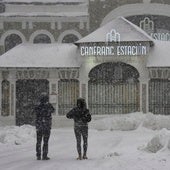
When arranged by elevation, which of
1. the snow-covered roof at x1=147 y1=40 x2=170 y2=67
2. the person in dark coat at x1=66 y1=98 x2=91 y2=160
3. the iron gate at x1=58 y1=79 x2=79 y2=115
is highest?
the snow-covered roof at x1=147 y1=40 x2=170 y2=67

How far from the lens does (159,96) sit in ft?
83.4

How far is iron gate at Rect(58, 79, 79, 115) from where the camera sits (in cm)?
2577

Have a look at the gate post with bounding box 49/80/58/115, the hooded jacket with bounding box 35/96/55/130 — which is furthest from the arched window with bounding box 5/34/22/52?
the hooded jacket with bounding box 35/96/55/130

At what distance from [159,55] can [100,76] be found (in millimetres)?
3307

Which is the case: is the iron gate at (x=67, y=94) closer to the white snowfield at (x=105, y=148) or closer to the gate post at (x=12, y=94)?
the white snowfield at (x=105, y=148)

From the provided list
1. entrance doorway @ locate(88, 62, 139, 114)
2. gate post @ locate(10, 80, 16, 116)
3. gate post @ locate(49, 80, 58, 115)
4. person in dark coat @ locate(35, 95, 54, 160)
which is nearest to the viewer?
person in dark coat @ locate(35, 95, 54, 160)

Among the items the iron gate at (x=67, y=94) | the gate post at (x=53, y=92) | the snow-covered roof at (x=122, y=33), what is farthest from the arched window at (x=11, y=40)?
the snow-covered roof at (x=122, y=33)

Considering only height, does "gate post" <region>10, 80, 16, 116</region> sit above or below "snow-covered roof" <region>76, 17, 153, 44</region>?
below

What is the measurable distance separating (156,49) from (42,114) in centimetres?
1451

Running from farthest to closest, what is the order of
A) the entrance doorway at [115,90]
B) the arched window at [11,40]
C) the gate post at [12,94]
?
the arched window at [11,40]
the gate post at [12,94]
the entrance doorway at [115,90]

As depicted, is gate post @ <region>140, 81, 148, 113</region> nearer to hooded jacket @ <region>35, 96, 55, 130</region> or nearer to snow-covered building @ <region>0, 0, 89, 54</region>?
snow-covered building @ <region>0, 0, 89, 54</region>

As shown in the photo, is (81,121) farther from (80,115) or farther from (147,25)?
(147,25)

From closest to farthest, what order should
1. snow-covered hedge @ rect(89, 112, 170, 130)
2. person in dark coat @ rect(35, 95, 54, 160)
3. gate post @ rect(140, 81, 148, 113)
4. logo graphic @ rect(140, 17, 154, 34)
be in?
person in dark coat @ rect(35, 95, 54, 160)
snow-covered hedge @ rect(89, 112, 170, 130)
gate post @ rect(140, 81, 148, 113)
logo graphic @ rect(140, 17, 154, 34)

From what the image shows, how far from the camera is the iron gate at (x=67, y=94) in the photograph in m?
25.8
